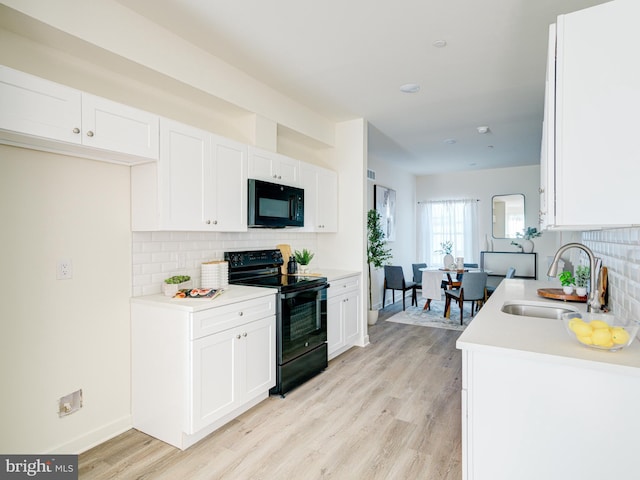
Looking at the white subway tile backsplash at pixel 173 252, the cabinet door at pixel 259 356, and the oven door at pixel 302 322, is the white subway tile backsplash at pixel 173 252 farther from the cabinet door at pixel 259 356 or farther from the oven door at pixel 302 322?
the oven door at pixel 302 322

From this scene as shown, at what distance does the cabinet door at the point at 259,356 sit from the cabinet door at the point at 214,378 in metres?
0.09

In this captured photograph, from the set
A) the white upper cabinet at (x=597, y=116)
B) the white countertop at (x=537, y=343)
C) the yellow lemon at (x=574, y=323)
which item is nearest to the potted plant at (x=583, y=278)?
the white countertop at (x=537, y=343)

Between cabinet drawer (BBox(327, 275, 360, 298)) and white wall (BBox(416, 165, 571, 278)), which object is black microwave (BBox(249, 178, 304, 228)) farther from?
white wall (BBox(416, 165, 571, 278))

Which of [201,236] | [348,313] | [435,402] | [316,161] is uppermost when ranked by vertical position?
[316,161]

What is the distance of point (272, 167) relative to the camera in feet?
11.1

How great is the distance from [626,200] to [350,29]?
2.01 m

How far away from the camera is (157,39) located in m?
2.36

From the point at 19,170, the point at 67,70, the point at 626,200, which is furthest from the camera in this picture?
the point at 67,70

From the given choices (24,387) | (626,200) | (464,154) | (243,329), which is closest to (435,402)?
(243,329)

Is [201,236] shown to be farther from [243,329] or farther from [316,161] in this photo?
[316,161]

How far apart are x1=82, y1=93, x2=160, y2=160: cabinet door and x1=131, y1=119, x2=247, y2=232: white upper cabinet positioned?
→ 3.6 inches

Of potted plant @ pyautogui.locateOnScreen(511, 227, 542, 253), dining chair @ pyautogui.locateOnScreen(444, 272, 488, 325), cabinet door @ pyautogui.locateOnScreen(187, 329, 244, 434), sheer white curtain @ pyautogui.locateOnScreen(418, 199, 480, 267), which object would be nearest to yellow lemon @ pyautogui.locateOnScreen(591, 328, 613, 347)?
cabinet door @ pyautogui.locateOnScreen(187, 329, 244, 434)

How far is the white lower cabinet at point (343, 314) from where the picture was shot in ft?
12.3

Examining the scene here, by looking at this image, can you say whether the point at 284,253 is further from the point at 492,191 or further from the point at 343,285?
the point at 492,191
